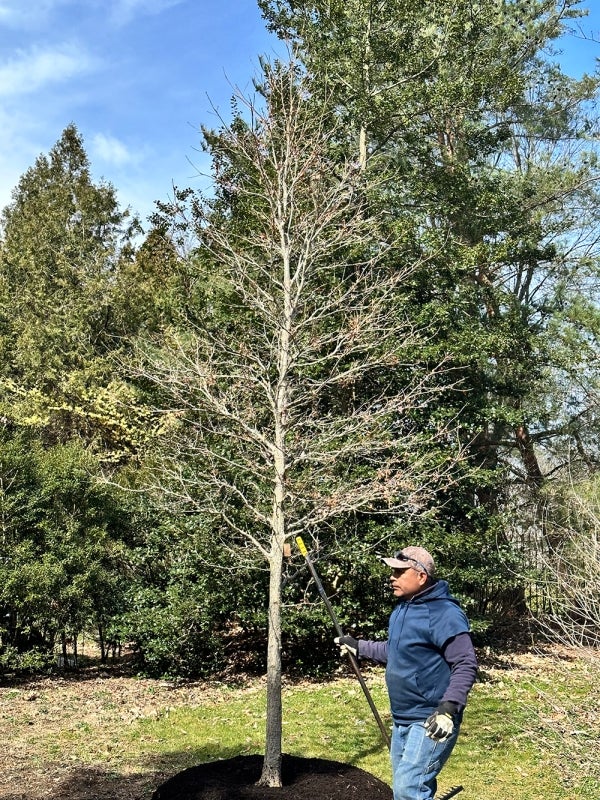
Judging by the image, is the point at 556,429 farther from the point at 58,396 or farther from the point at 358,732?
the point at 58,396

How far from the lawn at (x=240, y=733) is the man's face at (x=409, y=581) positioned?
95.1 inches

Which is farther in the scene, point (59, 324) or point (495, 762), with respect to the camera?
point (59, 324)

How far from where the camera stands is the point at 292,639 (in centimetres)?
1027

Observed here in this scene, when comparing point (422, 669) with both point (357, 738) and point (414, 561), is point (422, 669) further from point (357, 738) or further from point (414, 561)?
point (357, 738)

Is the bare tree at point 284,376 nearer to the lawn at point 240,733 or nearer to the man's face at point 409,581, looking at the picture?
the lawn at point 240,733

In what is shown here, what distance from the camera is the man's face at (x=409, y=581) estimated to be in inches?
134

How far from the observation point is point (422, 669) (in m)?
3.30

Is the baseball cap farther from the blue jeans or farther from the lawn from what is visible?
the lawn

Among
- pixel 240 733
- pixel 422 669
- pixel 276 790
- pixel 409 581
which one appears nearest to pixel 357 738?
pixel 240 733

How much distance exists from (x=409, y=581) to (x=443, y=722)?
25.3 inches

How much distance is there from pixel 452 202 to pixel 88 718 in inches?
391

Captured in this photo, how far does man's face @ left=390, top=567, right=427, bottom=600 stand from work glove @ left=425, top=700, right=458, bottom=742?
541 millimetres

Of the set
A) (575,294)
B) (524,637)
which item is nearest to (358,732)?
(524,637)

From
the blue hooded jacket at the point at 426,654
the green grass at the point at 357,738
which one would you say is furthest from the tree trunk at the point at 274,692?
the blue hooded jacket at the point at 426,654
